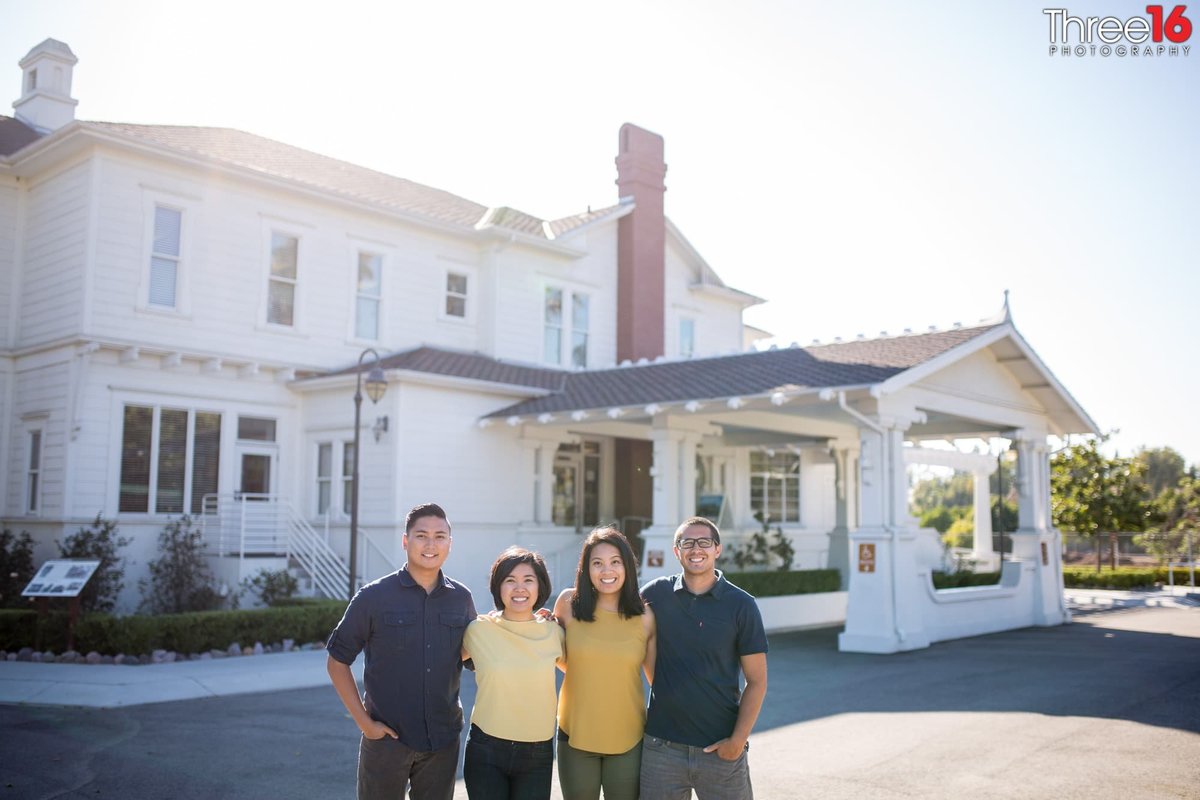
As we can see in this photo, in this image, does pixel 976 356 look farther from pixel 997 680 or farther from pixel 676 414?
pixel 997 680

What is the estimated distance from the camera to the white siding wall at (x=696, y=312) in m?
27.2

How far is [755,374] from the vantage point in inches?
640

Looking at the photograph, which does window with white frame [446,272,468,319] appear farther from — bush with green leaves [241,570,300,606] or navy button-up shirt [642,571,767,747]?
navy button-up shirt [642,571,767,747]

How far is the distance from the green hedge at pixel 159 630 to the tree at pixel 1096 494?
27.8 meters

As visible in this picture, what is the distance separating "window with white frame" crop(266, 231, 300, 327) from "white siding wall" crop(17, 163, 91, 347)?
3.38 metres

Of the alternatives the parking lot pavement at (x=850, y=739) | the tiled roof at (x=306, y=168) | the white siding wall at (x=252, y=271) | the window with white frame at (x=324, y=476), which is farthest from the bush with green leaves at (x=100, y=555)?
the tiled roof at (x=306, y=168)

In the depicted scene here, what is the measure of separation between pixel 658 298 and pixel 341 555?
11.0m

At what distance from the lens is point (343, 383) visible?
1858cm

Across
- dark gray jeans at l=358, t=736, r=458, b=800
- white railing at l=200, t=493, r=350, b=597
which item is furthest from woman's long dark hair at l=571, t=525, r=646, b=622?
white railing at l=200, t=493, r=350, b=597

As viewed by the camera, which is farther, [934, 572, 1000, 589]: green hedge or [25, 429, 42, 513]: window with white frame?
[934, 572, 1000, 589]: green hedge

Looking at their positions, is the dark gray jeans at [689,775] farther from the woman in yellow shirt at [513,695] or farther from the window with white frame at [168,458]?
the window with white frame at [168,458]

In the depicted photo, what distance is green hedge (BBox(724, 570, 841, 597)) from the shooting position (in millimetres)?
18203

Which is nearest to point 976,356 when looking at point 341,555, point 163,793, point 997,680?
point 997,680

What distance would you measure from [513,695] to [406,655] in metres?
0.48
